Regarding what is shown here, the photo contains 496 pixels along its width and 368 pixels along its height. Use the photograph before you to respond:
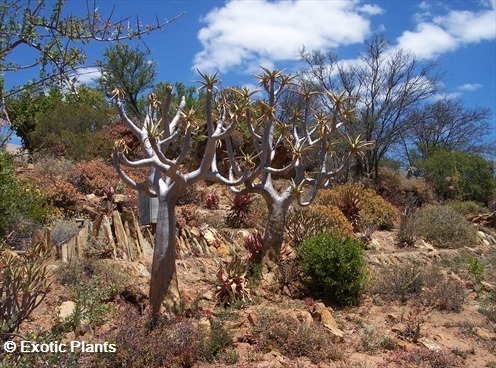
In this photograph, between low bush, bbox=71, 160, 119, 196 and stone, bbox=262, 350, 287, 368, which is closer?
stone, bbox=262, 350, 287, 368

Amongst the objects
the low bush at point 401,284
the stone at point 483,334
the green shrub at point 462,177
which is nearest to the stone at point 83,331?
the low bush at point 401,284

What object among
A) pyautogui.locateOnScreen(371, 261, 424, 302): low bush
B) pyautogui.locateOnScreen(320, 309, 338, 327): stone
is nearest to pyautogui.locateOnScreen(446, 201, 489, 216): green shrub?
pyautogui.locateOnScreen(371, 261, 424, 302): low bush

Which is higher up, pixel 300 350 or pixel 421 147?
pixel 421 147

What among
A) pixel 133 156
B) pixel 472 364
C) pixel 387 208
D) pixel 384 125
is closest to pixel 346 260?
pixel 472 364

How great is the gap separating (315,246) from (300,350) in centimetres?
302

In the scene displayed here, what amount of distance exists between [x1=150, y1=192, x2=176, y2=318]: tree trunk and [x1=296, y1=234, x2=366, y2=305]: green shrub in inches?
120

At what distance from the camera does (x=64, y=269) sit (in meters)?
8.69

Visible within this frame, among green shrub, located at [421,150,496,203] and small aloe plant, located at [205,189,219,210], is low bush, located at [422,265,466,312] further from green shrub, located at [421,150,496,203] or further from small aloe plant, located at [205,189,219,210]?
green shrub, located at [421,150,496,203]

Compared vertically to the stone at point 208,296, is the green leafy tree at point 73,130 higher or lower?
higher

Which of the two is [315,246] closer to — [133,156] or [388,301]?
[388,301]

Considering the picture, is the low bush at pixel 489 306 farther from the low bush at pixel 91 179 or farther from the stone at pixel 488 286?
the low bush at pixel 91 179

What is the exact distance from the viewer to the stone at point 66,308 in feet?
24.1

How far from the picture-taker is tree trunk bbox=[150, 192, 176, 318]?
25.0 ft

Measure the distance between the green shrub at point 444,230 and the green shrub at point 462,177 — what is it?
7.36 m
